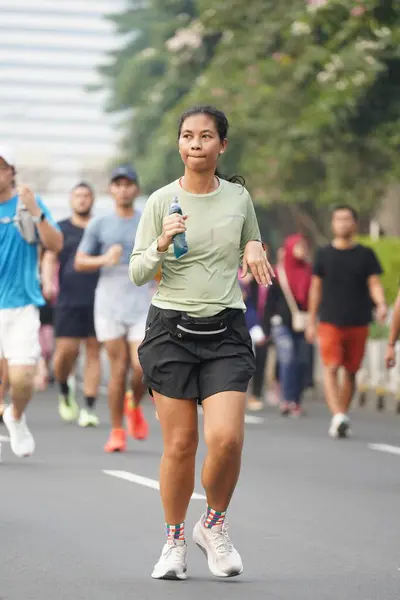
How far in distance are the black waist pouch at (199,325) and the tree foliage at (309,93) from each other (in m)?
15.4

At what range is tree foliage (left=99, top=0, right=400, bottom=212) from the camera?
76.6 ft

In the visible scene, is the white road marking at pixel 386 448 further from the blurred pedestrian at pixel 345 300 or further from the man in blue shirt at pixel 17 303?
the man in blue shirt at pixel 17 303

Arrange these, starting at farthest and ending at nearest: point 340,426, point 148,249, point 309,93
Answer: point 309,93 < point 340,426 < point 148,249

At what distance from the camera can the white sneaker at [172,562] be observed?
25.0ft

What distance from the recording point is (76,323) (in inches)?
632

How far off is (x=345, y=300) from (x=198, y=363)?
8.13m

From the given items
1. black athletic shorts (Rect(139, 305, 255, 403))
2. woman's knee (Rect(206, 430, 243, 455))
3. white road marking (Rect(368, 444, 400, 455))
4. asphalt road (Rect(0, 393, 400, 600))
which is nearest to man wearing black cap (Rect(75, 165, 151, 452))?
asphalt road (Rect(0, 393, 400, 600))

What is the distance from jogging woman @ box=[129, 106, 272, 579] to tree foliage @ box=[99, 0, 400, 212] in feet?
50.3

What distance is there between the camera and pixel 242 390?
297 inches

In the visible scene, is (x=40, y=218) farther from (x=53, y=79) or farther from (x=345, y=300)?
(x=53, y=79)

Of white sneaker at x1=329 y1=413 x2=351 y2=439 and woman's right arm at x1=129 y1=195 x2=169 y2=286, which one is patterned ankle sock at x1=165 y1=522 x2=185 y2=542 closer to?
woman's right arm at x1=129 y1=195 x2=169 y2=286

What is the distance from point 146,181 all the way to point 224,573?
3524cm

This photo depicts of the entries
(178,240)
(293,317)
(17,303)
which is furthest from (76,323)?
(178,240)

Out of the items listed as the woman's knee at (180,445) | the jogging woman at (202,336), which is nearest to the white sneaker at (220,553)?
the jogging woman at (202,336)
